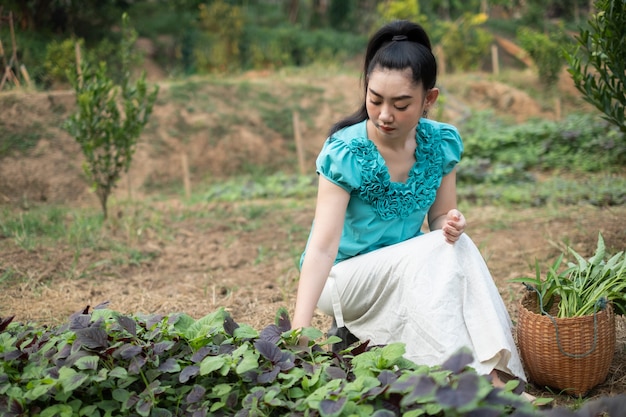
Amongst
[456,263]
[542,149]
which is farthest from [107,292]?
[542,149]

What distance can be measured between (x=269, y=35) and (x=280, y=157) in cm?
671

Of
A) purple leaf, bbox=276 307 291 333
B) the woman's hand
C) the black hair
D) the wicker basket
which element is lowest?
the wicker basket

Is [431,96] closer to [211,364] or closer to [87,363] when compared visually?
[211,364]

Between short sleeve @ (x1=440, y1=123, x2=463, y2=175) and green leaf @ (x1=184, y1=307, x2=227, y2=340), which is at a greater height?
short sleeve @ (x1=440, y1=123, x2=463, y2=175)

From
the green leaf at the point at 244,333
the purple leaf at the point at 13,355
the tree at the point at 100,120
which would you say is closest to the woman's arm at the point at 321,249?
the green leaf at the point at 244,333

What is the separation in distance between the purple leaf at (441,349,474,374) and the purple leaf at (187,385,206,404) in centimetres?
72

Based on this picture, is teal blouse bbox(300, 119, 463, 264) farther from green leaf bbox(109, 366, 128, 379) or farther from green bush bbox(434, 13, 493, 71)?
green bush bbox(434, 13, 493, 71)

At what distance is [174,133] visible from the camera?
10.1 m

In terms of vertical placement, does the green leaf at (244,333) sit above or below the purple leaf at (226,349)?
above

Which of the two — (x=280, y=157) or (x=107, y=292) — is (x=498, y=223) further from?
(x=280, y=157)

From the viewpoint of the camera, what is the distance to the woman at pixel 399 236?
216 cm

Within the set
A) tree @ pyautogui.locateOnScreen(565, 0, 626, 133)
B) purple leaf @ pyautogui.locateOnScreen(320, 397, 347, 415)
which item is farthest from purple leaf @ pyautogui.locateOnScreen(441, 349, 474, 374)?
tree @ pyautogui.locateOnScreen(565, 0, 626, 133)

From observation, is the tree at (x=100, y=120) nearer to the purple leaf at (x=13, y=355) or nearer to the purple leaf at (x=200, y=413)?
the purple leaf at (x=13, y=355)

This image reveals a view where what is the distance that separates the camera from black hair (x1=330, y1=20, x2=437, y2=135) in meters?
2.25
